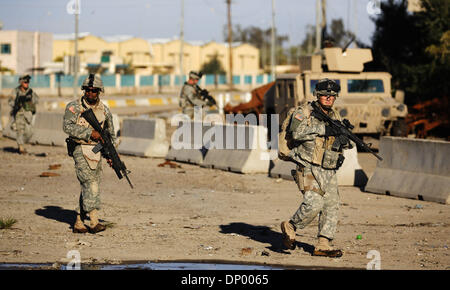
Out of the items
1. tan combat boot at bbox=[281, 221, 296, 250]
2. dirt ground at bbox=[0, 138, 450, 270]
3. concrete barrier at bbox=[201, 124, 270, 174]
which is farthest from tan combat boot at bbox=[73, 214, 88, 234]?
concrete barrier at bbox=[201, 124, 270, 174]

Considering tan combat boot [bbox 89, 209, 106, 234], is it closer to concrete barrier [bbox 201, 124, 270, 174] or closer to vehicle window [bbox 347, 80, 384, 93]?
concrete barrier [bbox 201, 124, 270, 174]

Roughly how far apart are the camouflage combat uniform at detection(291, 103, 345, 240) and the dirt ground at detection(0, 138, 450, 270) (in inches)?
16.6

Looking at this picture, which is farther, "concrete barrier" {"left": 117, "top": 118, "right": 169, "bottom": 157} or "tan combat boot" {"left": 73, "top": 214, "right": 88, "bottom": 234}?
"concrete barrier" {"left": 117, "top": 118, "right": 169, "bottom": 157}

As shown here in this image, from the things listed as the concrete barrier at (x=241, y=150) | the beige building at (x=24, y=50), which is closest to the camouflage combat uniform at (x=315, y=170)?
the concrete barrier at (x=241, y=150)

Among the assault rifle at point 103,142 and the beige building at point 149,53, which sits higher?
the beige building at point 149,53

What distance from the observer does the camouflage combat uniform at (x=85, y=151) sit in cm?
921

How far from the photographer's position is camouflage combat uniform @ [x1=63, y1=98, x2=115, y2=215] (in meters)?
9.21

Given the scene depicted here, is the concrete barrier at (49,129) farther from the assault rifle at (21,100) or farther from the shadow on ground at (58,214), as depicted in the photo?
the shadow on ground at (58,214)

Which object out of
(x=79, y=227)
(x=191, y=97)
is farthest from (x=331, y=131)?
(x=191, y=97)

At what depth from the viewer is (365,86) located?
62.4ft

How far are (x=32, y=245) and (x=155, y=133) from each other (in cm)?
947

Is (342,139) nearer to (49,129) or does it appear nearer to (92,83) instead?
(92,83)

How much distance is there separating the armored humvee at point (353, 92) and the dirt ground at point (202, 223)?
3.68m
